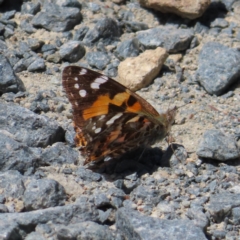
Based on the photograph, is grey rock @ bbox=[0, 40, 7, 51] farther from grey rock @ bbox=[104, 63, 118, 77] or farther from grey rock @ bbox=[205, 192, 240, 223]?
grey rock @ bbox=[205, 192, 240, 223]

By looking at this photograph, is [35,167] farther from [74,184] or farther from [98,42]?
[98,42]

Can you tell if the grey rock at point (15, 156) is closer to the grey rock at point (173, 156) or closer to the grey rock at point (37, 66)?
the grey rock at point (173, 156)

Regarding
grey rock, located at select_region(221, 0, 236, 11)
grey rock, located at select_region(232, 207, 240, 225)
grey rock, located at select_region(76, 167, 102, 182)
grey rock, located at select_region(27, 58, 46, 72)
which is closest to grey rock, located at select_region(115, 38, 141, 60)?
grey rock, located at select_region(27, 58, 46, 72)

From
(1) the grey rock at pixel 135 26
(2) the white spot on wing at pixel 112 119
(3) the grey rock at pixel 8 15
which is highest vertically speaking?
(2) the white spot on wing at pixel 112 119

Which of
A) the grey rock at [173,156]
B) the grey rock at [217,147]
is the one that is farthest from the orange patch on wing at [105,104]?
the grey rock at [217,147]

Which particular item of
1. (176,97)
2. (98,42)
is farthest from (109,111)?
(98,42)
